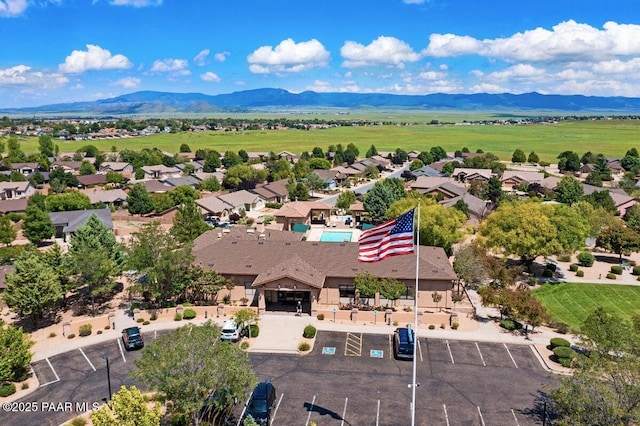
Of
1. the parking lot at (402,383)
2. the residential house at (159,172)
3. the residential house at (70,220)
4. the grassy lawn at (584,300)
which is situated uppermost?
the residential house at (159,172)

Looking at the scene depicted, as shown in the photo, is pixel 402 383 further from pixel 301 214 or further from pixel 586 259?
pixel 301 214

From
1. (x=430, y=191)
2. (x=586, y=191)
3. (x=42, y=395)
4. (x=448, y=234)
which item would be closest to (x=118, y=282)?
(x=42, y=395)

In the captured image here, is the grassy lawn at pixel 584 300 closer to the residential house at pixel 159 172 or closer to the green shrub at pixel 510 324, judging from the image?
the green shrub at pixel 510 324

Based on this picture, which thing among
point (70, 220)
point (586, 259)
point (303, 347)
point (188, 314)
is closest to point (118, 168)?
point (70, 220)

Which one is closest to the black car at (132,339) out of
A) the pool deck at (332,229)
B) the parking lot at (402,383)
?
the parking lot at (402,383)

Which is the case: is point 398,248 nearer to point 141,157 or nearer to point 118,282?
point 118,282

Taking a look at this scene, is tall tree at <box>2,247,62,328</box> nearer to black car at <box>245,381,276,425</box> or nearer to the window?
black car at <box>245,381,276,425</box>
